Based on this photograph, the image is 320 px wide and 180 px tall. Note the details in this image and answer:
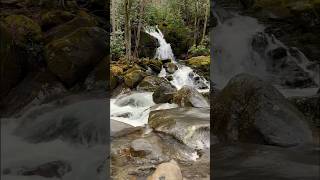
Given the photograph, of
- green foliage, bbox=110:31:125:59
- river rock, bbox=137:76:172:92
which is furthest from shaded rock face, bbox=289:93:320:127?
green foliage, bbox=110:31:125:59

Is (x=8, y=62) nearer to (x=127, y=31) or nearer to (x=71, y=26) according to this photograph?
(x=71, y=26)

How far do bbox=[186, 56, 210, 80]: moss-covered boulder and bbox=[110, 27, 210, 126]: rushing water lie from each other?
0.20 metres

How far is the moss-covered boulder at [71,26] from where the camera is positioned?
12.3 feet

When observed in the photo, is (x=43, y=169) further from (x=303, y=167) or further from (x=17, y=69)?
(x=303, y=167)

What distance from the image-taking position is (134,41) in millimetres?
11773

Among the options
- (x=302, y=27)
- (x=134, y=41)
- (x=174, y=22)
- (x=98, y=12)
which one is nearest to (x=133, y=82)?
(x=134, y=41)

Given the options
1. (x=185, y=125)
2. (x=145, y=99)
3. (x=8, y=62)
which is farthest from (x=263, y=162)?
(x=145, y=99)

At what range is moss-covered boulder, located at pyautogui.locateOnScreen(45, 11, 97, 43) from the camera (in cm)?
375

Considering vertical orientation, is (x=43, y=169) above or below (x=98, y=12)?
below

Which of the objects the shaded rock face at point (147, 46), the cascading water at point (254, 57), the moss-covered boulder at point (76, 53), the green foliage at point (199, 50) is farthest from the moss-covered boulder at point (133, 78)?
the moss-covered boulder at point (76, 53)

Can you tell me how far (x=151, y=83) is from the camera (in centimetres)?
903

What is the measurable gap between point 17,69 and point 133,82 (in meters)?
5.63

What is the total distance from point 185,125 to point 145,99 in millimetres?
2621

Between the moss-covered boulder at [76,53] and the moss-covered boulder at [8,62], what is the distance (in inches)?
11.7
